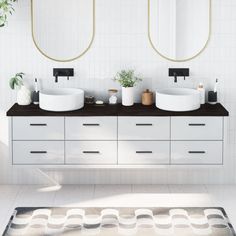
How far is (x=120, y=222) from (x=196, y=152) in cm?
87

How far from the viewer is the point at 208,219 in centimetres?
500

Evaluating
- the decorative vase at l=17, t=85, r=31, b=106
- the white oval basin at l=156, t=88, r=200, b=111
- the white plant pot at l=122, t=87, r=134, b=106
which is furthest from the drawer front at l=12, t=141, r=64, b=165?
the white oval basin at l=156, t=88, r=200, b=111

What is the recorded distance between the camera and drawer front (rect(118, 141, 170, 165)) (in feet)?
17.6

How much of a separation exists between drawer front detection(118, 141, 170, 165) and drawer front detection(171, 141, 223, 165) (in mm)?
63

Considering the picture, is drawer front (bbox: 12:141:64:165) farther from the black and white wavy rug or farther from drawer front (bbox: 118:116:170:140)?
drawer front (bbox: 118:116:170:140)

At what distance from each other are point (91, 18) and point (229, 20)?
44.3 inches

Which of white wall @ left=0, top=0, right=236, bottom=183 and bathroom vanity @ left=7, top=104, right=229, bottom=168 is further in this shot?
white wall @ left=0, top=0, right=236, bottom=183

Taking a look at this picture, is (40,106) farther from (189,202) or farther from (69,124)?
(189,202)

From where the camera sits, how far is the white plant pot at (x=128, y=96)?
5.50 meters

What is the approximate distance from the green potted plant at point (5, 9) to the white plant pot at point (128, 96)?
43.2 inches

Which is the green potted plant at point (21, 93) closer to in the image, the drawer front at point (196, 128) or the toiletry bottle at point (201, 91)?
the drawer front at point (196, 128)

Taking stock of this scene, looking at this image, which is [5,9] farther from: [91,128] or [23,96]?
[91,128]

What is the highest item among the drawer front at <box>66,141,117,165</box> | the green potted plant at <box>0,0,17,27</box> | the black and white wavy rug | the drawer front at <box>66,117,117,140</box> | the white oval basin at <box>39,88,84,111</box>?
the green potted plant at <box>0,0,17,27</box>

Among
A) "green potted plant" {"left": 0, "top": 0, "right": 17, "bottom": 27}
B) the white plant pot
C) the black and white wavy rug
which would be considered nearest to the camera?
the black and white wavy rug
